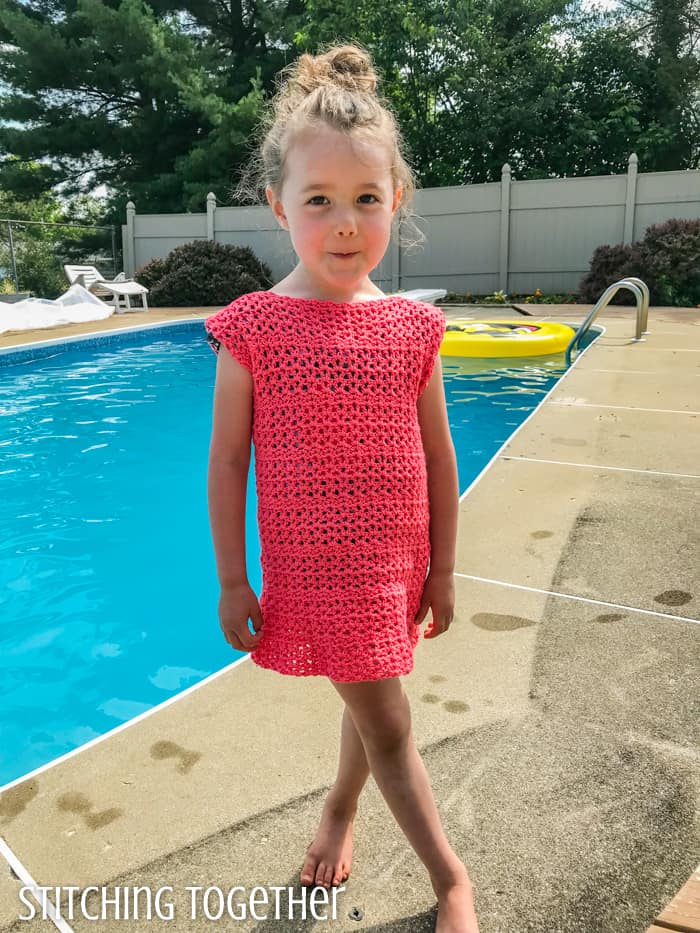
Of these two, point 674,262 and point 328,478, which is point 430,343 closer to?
point 328,478

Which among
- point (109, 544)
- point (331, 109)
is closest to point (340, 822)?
point (331, 109)

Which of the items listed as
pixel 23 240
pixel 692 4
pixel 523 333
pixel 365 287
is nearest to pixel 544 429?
pixel 365 287

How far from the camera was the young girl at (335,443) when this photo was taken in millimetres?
1274

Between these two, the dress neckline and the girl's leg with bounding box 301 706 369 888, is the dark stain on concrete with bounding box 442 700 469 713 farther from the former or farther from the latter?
the dress neckline

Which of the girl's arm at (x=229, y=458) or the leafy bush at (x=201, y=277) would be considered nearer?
the girl's arm at (x=229, y=458)

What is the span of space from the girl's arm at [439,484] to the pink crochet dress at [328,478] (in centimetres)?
11

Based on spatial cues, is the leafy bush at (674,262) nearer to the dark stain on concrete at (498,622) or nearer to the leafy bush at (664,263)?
the leafy bush at (664,263)

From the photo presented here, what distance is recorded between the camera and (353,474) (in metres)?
1.29

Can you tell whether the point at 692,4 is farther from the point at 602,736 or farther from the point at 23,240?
the point at 602,736

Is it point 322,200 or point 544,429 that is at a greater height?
point 322,200

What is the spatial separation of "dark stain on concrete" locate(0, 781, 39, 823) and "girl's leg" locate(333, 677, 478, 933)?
814 mm

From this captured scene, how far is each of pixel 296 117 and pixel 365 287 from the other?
0.31 m

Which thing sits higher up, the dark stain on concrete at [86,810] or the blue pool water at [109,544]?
the dark stain on concrete at [86,810]

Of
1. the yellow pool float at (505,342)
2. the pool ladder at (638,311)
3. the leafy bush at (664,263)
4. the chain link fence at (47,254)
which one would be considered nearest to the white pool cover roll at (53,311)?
the chain link fence at (47,254)
